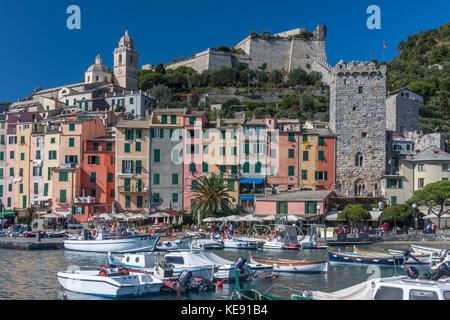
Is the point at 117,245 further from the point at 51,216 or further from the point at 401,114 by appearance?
the point at 401,114

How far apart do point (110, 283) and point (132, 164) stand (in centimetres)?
3723

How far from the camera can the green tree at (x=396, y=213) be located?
52.8 m

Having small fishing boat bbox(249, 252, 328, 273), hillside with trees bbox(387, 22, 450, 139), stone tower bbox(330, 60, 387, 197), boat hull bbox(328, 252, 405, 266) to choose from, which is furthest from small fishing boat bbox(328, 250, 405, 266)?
hillside with trees bbox(387, 22, 450, 139)

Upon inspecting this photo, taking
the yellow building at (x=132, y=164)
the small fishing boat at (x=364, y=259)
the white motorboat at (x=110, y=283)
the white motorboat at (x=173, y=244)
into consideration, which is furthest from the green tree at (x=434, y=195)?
the white motorboat at (x=110, y=283)

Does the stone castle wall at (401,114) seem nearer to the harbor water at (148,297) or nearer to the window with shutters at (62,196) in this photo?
the harbor water at (148,297)

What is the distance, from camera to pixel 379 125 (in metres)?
61.4

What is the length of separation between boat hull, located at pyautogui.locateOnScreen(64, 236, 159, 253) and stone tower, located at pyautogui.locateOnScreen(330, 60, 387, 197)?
26550mm

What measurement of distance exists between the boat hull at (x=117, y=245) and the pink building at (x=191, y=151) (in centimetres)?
1846

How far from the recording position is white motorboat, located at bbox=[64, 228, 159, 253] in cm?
4119

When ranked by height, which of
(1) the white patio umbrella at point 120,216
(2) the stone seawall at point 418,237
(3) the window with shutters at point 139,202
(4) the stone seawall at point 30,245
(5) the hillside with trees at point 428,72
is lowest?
(4) the stone seawall at point 30,245
